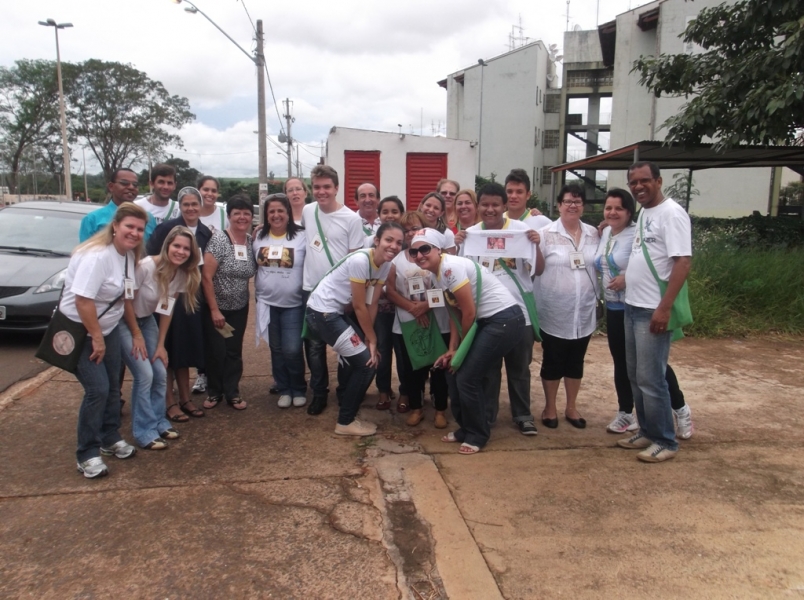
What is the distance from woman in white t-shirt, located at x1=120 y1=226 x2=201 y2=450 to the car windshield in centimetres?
380

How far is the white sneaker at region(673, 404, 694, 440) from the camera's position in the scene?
418cm

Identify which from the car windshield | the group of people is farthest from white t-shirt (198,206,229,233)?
the car windshield

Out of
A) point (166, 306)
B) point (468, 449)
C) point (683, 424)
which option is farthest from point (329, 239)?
point (683, 424)

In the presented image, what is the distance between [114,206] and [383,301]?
2254 millimetres

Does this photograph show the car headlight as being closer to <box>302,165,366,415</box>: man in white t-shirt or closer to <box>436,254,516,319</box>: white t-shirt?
<box>302,165,366,415</box>: man in white t-shirt

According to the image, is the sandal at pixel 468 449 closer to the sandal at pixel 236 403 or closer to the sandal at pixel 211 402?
the sandal at pixel 236 403

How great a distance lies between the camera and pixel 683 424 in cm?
418

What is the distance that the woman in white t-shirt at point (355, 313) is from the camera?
13.5ft

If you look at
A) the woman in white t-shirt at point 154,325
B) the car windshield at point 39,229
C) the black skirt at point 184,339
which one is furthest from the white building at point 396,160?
the woman in white t-shirt at point 154,325

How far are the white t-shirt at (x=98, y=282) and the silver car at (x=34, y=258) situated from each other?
326 centimetres

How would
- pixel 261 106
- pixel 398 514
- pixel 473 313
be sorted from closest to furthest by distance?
pixel 398 514 < pixel 473 313 < pixel 261 106

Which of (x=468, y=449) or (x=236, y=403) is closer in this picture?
(x=468, y=449)

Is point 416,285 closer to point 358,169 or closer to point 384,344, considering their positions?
point 384,344

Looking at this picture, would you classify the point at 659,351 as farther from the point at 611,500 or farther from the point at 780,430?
the point at 780,430
